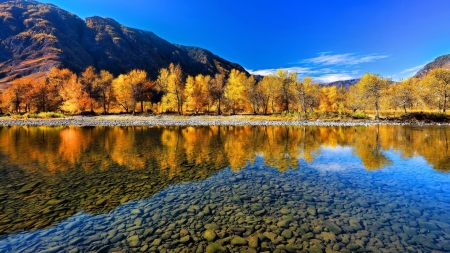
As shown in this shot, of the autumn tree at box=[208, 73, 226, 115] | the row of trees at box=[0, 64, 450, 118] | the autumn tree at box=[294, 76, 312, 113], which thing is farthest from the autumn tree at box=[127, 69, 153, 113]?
the autumn tree at box=[294, 76, 312, 113]

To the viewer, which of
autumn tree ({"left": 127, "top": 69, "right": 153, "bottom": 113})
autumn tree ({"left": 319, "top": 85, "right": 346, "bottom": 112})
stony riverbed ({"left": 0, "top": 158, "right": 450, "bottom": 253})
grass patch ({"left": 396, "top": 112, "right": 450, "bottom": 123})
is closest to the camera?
stony riverbed ({"left": 0, "top": 158, "right": 450, "bottom": 253})

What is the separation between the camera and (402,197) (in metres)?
10.4

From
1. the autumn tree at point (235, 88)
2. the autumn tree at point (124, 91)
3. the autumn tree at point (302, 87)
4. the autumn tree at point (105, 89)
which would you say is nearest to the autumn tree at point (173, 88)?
the autumn tree at point (124, 91)

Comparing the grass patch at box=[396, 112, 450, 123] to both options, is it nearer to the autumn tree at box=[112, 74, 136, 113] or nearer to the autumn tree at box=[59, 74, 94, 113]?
the autumn tree at box=[112, 74, 136, 113]

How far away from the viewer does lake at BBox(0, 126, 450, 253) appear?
693 centimetres

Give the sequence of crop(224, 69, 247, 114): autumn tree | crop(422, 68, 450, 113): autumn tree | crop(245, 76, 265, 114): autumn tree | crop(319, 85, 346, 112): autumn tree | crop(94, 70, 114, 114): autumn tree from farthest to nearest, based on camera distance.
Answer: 1. crop(319, 85, 346, 112): autumn tree
2. crop(94, 70, 114, 114): autumn tree
3. crop(245, 76, 265, 114): autumn tree
4. crop(224, 69, 247, 114): autumn tree
5. crop(422, 68, 450, 113): autumn tree

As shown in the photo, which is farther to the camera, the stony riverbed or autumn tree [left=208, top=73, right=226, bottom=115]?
autumn tree [left=208, top=73, right=226, bottom=115]

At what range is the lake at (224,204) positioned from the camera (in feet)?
22.7

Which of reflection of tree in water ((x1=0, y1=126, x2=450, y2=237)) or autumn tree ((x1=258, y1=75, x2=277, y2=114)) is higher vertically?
autumn tree ((x1=258, y1=75, x2=277, y2=114))

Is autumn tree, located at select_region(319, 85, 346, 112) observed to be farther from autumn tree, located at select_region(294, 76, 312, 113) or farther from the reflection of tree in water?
the reflection of tree in water

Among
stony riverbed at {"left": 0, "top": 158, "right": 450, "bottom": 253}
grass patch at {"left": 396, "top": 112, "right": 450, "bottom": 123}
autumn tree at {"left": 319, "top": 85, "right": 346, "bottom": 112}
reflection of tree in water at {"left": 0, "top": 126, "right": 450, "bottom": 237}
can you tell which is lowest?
stony riverbed at {"left": 0, "top": 158, "right": 450, "bottom": 253}

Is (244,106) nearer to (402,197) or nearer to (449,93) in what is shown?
(449,93)

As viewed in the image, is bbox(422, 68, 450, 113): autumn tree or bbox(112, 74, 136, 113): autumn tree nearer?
bbox(422, 68, 450, 113): autumn tree

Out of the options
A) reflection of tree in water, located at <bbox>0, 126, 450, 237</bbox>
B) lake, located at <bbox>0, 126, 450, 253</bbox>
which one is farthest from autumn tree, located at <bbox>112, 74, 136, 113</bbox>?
lake, located at <bbox>0, 126, 450, 253</bbox>
